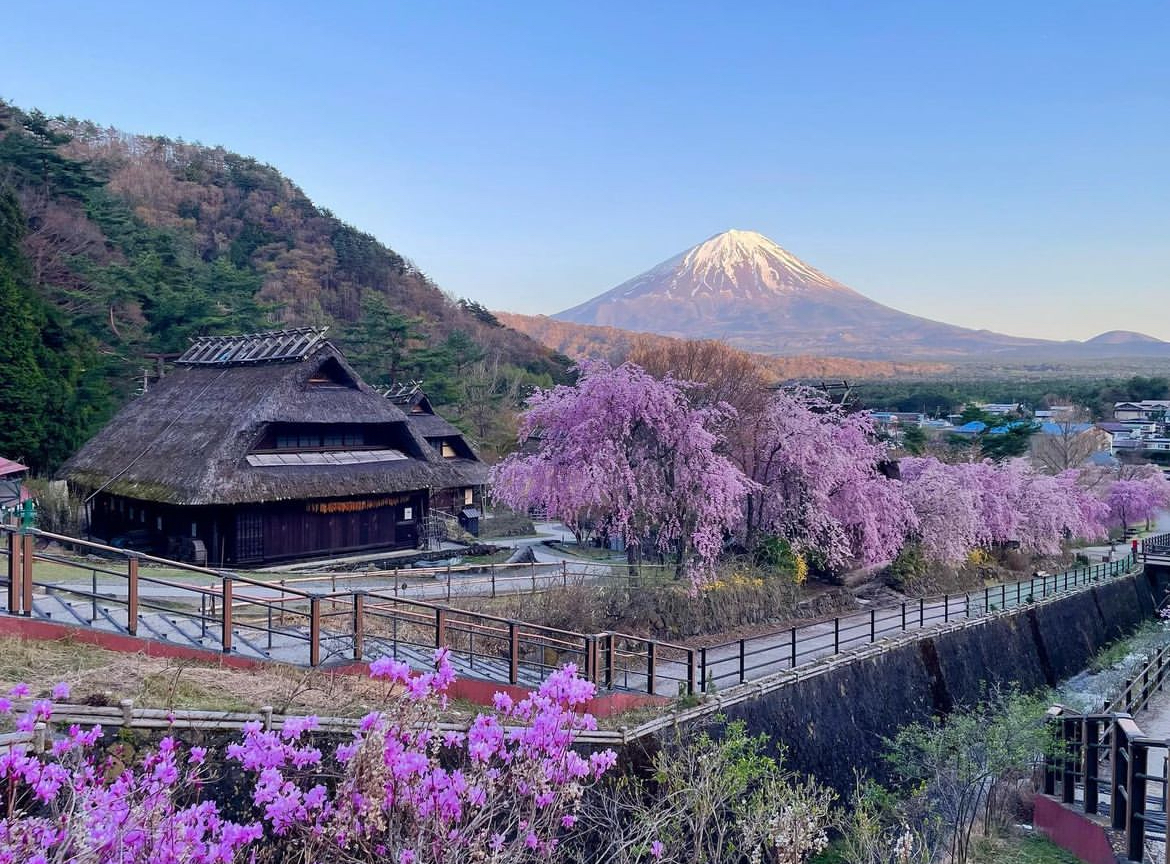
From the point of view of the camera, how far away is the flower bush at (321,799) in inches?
148

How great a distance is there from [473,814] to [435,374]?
40897 mm

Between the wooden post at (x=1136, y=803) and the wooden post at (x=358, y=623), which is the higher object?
the wooden post at (x=358, y=623)

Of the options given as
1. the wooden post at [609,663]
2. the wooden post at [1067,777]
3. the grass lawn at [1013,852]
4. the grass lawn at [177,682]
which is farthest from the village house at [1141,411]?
the grass lawn at [177,682]

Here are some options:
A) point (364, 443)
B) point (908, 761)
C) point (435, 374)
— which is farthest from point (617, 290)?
point (908, 761)

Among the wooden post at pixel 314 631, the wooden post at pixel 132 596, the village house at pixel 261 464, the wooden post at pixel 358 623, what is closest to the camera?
the wooden post at pixel 132 596

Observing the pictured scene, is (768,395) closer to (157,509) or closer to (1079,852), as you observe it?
(1079,852)

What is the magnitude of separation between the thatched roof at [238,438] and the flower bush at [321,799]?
53.3 ft

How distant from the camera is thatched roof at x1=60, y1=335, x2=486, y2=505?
20734mm

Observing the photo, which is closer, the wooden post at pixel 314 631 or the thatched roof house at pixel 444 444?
the wooden post at pixel 314 631

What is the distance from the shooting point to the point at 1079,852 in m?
8.79

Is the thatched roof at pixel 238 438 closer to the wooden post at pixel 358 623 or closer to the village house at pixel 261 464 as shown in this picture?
the village house at pixel 261 464

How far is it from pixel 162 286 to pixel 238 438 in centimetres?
2005

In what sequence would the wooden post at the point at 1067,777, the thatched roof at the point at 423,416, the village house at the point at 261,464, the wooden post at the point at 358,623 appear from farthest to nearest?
the thatched roof at the point at 423,416, the village house at the point at 261,464, the wooden post at the point at 1067,777, the wooden post at the point at 358,623

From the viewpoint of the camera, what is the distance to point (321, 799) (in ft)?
14.2
